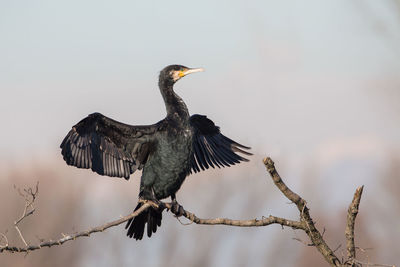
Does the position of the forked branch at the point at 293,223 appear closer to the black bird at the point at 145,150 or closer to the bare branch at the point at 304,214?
the bare branch at the point at 304,214

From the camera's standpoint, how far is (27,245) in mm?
4840

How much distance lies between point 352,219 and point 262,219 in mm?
658

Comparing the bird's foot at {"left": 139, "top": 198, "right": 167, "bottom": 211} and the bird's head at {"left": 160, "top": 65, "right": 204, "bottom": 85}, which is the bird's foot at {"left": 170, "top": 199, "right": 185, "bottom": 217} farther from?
the bird's head at {"left": 160, "top": 65, "right": 204, "bottom": 85}

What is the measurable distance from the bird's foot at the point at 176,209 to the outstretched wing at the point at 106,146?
68 centimetres

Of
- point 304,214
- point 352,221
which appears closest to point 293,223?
point 304,214

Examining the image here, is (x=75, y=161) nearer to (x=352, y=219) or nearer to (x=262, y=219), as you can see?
(x=262, y=219)

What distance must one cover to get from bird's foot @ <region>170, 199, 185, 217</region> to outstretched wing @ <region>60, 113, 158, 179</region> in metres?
0.68

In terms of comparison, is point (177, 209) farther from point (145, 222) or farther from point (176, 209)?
point (145, 222)

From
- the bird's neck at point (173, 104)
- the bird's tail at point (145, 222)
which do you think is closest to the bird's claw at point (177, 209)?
the bird's tail at point (145, 222)

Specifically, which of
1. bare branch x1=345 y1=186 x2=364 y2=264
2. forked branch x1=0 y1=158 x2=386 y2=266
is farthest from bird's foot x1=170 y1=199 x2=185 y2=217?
bare branch x1=345 y1=186 x2=364 y2=264

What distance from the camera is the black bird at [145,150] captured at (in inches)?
263

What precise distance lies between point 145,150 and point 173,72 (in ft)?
3.24

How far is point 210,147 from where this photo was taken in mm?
8062

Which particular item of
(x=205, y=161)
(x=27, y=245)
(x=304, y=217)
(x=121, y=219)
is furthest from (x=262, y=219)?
(x=205, y=161)
